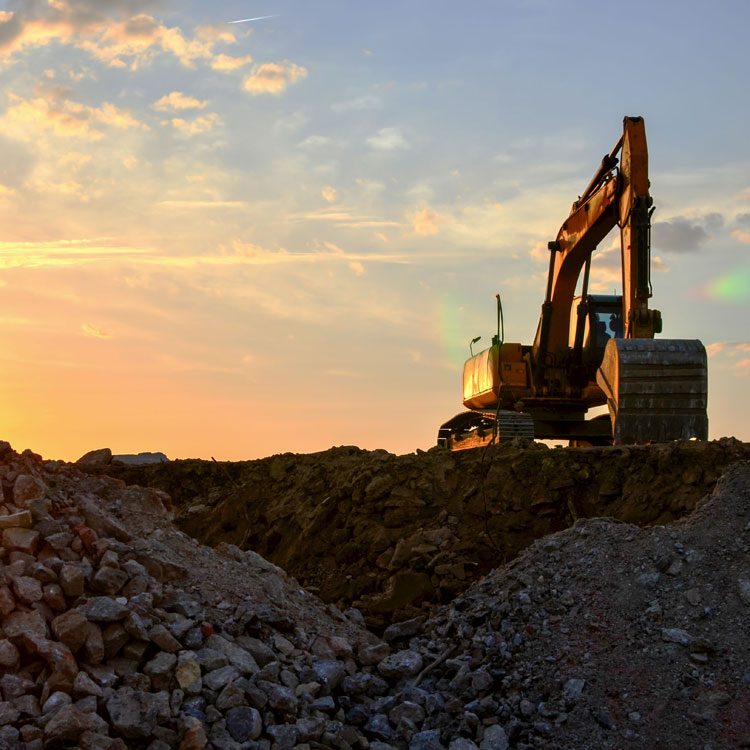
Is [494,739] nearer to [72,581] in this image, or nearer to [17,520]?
[72,581]

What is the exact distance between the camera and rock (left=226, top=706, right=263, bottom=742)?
6.79 metres

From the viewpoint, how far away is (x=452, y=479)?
42.3 ft

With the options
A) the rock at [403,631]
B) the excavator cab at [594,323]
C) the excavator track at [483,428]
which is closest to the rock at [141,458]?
the excavator track at [483,428]

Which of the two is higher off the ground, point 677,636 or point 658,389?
point 658,389

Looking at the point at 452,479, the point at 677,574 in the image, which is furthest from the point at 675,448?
the point at 677,574

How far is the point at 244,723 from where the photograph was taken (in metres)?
6.83

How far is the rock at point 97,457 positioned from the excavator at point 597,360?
20.7ft

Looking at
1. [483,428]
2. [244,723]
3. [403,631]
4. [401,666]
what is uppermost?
[483,428]

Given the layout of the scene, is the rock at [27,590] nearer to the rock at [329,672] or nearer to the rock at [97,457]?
the rock at [329,672]

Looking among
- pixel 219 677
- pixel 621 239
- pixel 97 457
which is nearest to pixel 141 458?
pixel 97 457

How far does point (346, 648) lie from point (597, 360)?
9.60 metres

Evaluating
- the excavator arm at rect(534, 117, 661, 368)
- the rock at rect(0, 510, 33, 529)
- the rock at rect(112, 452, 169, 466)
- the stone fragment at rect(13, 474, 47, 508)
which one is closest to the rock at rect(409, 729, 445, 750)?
the rock at rect(0, 510, 33, 529)

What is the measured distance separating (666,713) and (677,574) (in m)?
1.50

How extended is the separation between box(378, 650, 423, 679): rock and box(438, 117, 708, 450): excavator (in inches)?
230
